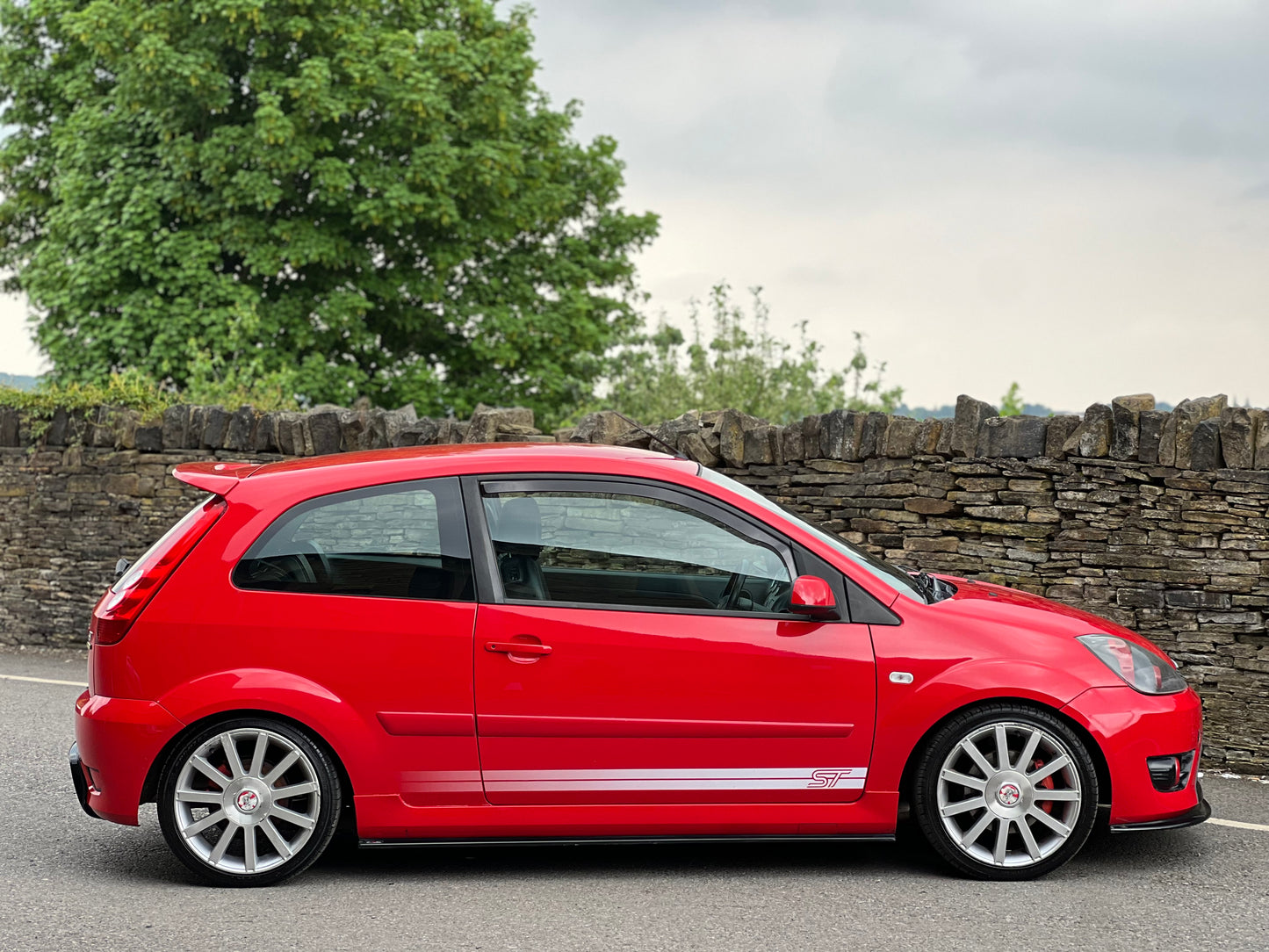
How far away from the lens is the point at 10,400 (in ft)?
44.9

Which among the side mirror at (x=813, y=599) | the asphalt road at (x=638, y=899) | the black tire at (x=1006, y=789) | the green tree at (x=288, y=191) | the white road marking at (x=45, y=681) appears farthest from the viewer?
the green tree at (x=288, y=191)

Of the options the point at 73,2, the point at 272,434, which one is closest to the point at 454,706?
the point at 272,434

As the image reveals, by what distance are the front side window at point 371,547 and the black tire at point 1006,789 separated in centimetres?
192

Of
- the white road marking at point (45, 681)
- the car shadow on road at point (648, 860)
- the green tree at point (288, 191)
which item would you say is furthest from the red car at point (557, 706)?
the green tree at point (288, 191)

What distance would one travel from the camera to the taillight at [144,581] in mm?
5102

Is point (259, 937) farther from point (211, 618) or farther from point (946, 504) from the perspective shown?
point (946, 504)

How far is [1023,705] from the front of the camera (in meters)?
5.12

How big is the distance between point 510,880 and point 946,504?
4553 millimetres

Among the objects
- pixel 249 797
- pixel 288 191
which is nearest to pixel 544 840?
pixel 249 797

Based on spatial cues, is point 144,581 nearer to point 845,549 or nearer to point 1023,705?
point 845,549

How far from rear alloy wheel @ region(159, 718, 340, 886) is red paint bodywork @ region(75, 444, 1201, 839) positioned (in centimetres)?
9

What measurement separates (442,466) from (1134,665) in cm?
283

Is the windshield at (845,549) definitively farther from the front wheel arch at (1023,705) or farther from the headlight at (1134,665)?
the headlight at (1134,665)

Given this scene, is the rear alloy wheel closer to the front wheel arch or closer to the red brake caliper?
the front wheel arch
